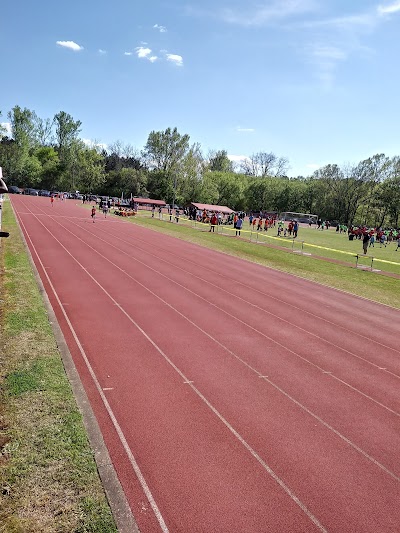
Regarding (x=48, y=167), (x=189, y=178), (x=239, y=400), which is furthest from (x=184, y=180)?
(x=239, y=400)

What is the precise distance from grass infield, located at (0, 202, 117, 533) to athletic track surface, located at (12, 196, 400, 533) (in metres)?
0.48

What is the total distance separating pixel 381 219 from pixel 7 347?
92409mm

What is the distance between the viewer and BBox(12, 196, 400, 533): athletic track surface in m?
5.21

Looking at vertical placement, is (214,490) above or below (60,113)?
below

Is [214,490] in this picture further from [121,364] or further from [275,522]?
[121,364]

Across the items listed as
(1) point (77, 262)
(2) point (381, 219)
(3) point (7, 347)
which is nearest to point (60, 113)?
(2) point (381, 219)

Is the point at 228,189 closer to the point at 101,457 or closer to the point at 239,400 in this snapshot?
the point at 239,400

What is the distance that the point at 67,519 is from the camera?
4508 millimetres

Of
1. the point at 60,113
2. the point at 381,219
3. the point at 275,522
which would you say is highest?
the point at 60,113

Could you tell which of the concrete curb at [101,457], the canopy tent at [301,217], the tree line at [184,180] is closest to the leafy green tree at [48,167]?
the tree line at [184,180]

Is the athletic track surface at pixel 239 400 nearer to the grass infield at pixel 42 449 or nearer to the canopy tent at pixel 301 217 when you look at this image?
the grass infield at pixel 42 449

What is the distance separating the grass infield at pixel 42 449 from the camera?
14.9 feet

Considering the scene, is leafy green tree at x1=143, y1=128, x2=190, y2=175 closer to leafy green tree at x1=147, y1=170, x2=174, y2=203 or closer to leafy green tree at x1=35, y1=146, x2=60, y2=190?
leafy green tree at x1=147, y1=170, x2=174, y2=203

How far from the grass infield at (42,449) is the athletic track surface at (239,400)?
48 cm
